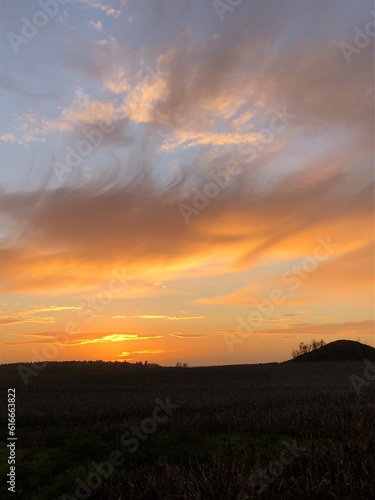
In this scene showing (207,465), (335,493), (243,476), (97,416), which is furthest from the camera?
(97,416)

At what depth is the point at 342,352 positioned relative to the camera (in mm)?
77312

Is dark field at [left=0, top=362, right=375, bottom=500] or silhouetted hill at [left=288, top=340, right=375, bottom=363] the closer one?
dark field at [left=0, top=362, right=375, bottom=500]

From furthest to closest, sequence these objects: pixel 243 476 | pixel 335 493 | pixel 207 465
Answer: pixel 207 465 < pixel 243 476 < pixel 335 493

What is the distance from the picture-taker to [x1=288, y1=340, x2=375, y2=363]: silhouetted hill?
7419cm

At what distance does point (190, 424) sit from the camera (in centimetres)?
1552

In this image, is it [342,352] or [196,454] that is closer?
[196,454]

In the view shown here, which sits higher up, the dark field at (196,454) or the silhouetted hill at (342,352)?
the silhouetted hill at (342,352)

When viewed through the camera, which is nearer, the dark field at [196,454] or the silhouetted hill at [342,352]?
the dark field at [196,454]

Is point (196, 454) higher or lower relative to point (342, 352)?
lower

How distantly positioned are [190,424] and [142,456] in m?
4.09

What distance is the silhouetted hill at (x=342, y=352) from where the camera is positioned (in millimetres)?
74188

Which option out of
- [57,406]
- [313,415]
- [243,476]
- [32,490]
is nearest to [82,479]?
[32,490]

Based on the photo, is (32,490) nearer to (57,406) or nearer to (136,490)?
(136,490)

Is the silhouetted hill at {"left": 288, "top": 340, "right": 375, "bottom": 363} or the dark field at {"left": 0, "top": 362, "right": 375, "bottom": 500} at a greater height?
the silhouetted hill at {"left": 288, "top": 340, "right": 375, "bottom": 363}
